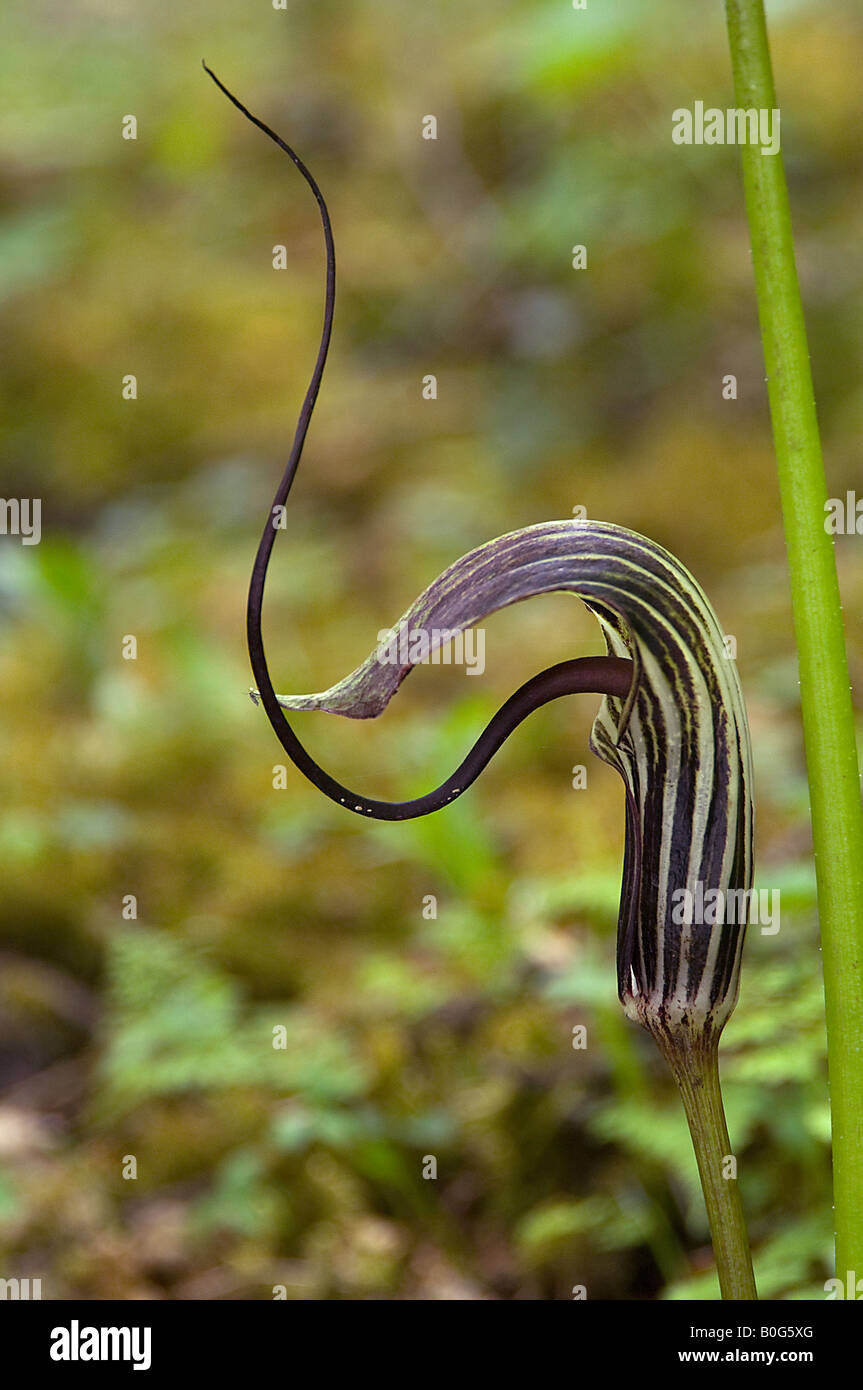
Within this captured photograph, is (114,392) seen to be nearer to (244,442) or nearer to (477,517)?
(244,442)

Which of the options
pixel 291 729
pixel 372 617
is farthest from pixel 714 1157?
pixel 372 617

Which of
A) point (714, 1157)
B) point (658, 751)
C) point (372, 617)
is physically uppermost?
point (372, 617)

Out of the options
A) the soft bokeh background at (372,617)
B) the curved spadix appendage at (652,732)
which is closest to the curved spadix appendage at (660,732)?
the curved spadix appendage at (652,732)

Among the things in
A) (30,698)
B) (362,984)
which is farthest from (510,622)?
(362,984)

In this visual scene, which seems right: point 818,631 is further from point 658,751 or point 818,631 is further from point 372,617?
point 372,617

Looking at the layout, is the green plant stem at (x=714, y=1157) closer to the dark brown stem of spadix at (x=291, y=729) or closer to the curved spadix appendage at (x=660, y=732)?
the curved spadix appendage at (x=660, y=732)

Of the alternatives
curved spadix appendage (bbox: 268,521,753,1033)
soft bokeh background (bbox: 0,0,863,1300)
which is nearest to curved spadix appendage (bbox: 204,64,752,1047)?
curved spadix appendage (bbox: 268,521,753,1033)
